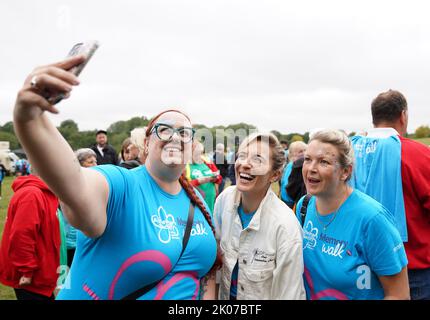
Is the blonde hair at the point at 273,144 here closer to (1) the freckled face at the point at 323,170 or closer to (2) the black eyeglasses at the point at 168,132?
(1) the freckled face at the point at 323,170

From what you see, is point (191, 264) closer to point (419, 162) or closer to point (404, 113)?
point (419, 162)

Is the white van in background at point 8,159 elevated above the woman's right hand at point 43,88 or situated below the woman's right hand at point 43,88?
above

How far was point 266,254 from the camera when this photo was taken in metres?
2.20

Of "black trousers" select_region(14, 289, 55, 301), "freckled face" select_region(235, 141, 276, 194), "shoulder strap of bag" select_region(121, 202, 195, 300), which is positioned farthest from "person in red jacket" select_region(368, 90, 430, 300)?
"black trousers" select_region(14, 289, 55, 301)

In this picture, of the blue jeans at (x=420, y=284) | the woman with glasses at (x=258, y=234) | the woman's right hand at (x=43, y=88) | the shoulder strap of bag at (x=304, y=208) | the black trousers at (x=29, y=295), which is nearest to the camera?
the woman's right hand at (x=43, y=88)

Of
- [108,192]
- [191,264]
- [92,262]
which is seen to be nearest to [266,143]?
[191,264]

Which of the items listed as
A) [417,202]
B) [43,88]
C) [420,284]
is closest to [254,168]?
[43,88]

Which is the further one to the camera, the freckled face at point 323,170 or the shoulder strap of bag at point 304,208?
the shoulder strap of bag at point 304,208

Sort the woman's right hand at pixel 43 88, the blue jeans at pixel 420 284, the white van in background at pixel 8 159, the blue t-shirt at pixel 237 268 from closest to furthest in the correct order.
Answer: the woman's right hand at pixel 43 88 < the blue t-shirt at pixel 237 268 < the blue jeans at pixel 420 284 < the white van in background at pixel 8 159

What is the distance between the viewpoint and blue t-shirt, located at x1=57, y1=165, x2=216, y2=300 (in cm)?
181

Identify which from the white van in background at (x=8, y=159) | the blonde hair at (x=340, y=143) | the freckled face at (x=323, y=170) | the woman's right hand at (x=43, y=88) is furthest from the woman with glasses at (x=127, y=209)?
the white van in background at (x=8, y=159)

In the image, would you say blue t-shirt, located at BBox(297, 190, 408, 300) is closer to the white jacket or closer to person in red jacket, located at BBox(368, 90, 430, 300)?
the white jacket

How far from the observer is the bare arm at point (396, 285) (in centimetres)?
214

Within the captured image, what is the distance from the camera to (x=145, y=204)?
1.91 metres
